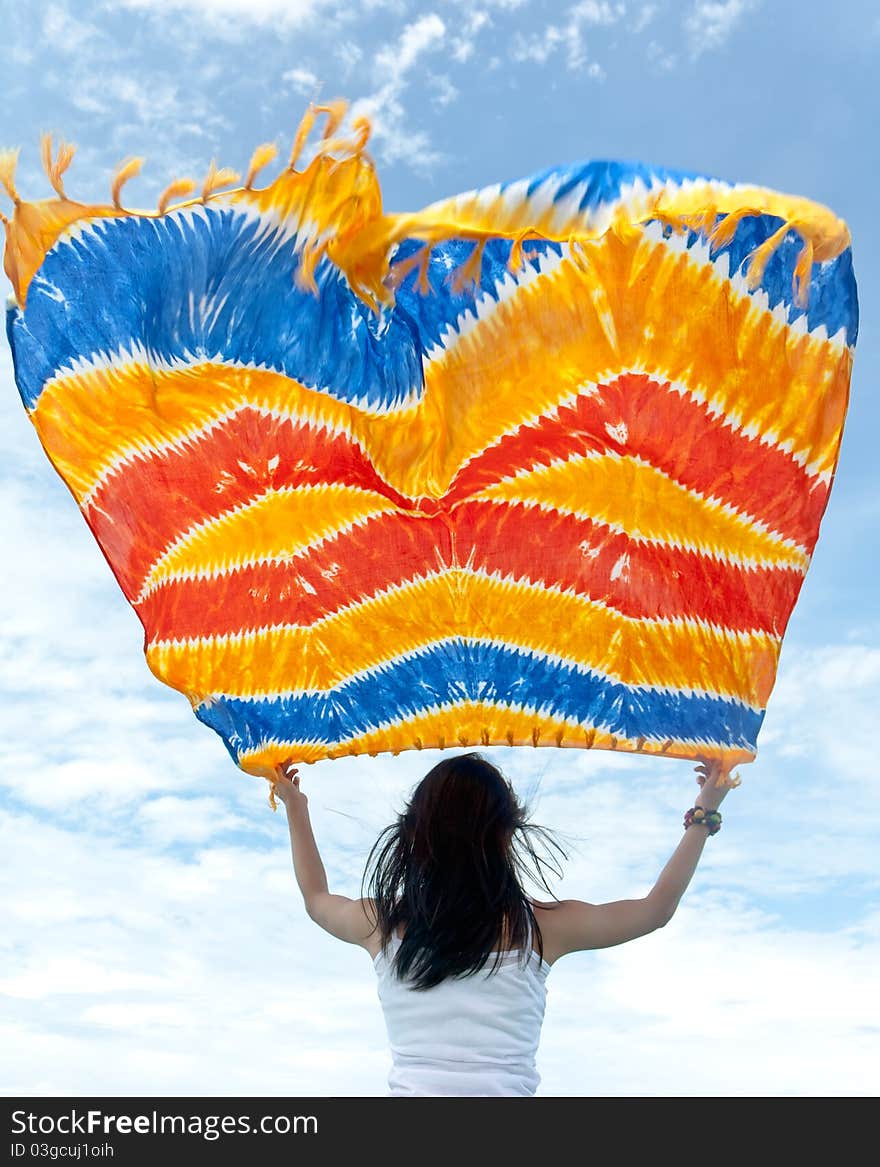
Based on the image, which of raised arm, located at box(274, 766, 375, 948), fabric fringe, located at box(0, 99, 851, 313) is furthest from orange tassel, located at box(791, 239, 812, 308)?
raised arm, located at box(274, 766, 375, 948)

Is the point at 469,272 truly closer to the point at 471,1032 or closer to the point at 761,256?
the point at 761,256

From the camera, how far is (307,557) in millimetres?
3410

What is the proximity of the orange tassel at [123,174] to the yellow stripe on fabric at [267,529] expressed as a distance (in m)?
0.94

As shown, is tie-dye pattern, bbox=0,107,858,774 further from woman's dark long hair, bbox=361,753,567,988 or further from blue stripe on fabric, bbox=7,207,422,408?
woman's dark long hair, bbox=361,753,567,988

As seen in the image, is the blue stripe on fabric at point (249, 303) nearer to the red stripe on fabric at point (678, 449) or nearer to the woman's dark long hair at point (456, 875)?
the red stripe on fabric at point (678, 449)

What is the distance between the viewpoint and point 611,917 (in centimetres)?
269

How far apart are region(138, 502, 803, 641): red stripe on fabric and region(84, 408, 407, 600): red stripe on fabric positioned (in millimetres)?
174

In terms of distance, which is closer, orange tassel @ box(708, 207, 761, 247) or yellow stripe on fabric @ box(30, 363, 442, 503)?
orange tassel @ box(708, 207, 761, 247)

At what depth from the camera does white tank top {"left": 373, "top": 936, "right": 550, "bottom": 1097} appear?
7.91 ft

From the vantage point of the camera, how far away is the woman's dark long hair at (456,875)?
253 centimetres

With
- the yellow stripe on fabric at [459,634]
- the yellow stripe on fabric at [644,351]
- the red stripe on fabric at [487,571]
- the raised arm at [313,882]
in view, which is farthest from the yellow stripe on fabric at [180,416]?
the raised arm at [313,882]

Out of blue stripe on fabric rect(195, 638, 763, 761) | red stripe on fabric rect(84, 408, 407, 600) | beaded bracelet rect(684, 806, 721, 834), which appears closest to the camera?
beaded bracelet rect(684, 806, 721, 834)

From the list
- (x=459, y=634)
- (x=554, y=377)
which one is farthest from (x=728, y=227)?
(x=459, y=634)
